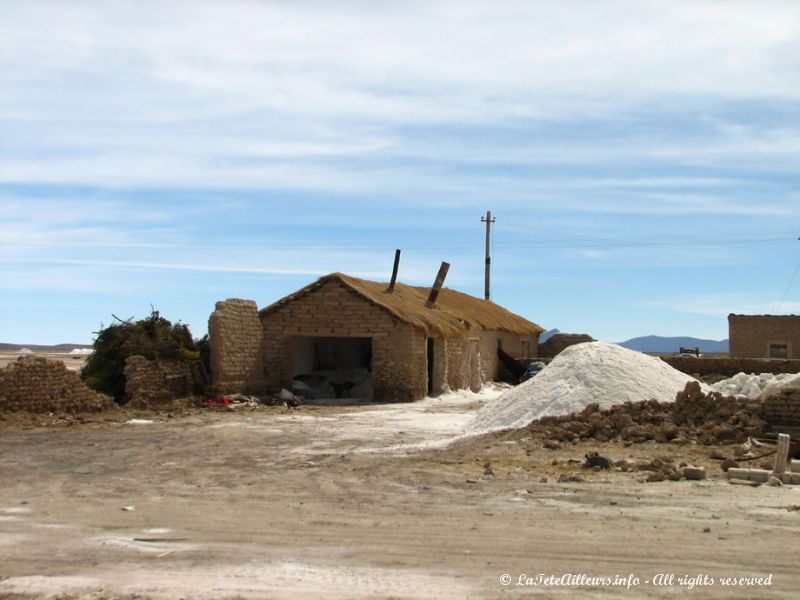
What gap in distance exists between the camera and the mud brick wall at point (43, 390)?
62.1ft

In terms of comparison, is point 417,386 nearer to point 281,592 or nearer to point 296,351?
point 296,351

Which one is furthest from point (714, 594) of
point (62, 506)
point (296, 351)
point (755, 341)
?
point (755, 341)

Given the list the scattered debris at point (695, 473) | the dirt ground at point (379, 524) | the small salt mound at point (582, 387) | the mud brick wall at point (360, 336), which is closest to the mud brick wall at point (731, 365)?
the mud brick wall at point (360, 336)

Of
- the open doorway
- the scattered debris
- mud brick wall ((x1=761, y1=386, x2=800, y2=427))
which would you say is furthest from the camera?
the open doorway

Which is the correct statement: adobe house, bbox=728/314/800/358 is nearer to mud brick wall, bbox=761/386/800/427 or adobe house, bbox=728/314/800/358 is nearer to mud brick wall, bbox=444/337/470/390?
mud brick wall, bbox=444/337/470/390

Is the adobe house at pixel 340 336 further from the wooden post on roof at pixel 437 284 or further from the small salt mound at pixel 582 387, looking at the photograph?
the small salt mound at pixel 582 387

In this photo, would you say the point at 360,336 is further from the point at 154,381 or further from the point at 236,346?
the point at 154,381

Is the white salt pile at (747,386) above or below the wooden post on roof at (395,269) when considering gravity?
below

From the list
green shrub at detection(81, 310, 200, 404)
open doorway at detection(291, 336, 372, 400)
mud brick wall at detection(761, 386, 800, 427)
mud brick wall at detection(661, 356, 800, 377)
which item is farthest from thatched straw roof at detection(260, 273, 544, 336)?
mud brick wall at detection(761, 386, 800, 427)

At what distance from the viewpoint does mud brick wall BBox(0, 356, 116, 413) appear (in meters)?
18.9

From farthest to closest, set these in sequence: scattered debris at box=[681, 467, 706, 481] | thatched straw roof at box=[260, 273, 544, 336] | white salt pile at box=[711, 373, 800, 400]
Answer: thatched straw roof at box=[260, 273, 544, 336], white salt pile at box=[711, 373, 800, 400], scattered debris at box=[681, 467, 706, 481]

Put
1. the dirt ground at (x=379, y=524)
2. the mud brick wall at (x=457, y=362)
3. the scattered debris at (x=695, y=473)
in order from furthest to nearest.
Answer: the mud brick wall at (x=457, y=362)
the scattered debris at (x=695, y=473)
the dirt ground at (x=379, y=524)

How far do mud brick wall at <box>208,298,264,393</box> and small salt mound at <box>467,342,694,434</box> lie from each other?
9.03 meters

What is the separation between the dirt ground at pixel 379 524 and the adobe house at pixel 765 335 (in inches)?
778
